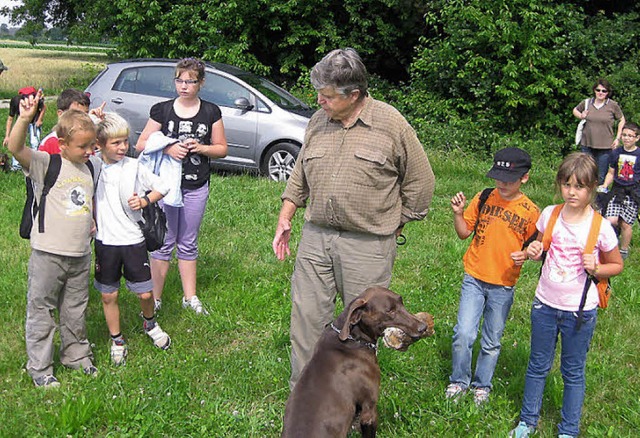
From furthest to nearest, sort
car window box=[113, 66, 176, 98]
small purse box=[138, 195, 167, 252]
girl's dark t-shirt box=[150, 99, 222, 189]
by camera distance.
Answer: car window box=[113, 66, 176, 98]
girl's dark t-shirt box=[150, 99, 222, 189]
small purse box=[138, 195, 167, 252]

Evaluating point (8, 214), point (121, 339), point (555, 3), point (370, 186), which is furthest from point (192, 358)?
point (555, 3)

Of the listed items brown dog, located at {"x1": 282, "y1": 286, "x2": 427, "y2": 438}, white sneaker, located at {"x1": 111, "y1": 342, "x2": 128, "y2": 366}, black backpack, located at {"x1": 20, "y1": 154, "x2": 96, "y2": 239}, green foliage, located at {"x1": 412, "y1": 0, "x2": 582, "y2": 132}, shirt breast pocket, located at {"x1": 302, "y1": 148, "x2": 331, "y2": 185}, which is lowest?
white sneaker, located at {"x1": 111, "y1": 342, "x2": 128, "y2": 366}

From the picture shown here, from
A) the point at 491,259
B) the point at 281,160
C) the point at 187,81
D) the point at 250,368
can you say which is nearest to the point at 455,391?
the point at 491,259

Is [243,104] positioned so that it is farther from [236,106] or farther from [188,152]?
[188,152]

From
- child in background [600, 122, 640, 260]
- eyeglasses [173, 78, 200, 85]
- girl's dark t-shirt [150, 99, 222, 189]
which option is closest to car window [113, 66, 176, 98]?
girl's dark t-shirt [150, 99, 222, 189]

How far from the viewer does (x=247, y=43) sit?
17.5 m

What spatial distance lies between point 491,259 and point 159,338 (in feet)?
7.95

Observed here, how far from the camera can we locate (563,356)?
3678 mm

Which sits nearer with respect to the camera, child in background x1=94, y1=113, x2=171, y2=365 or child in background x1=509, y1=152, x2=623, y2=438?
child in background x1=509, y1=152, x2=623, y2=438

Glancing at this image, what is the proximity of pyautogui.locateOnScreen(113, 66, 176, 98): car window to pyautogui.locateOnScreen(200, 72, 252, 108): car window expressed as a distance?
0.67m

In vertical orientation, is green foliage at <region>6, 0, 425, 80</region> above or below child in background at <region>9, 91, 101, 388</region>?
above

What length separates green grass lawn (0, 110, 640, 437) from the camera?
3.82 m

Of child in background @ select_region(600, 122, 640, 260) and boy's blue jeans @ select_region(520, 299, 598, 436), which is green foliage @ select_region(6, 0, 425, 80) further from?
boy's blue jeans @ select_region(520, 299, 598, 436)

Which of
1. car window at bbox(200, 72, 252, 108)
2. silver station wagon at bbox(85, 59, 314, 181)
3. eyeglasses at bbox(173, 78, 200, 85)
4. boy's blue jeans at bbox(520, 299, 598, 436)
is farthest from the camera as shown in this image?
car window at bbox(200, 72, 252, 108)
